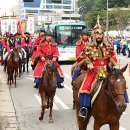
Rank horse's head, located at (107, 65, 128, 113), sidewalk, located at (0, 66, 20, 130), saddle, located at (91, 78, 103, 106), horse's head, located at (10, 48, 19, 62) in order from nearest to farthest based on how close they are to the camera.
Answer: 1. horse's head, located at (107, 65, 128, 113)
2. saddle, located at (91, 78, 103, 106)
3. sidewalk, located at (0, 66, 20, 130)
4. horse's head, located at (10, 48, 19, 62)

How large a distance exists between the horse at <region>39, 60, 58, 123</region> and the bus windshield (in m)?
17.1

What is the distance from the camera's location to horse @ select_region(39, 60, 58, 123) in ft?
31.6

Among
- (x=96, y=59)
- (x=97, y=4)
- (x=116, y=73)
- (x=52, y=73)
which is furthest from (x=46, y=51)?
(x=97, y=4)

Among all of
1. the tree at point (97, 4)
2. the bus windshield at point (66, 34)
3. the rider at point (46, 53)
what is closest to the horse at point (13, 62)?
the rider at point (46, 53)

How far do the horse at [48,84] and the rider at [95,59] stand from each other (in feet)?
8.12

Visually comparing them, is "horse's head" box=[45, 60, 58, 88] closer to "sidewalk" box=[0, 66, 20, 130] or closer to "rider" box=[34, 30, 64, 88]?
"rider" box=[34, 30, 64, 88]

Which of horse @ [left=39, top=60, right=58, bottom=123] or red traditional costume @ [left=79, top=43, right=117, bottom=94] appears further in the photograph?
horse @ [left=39, top=60, right=58, bottom=123]

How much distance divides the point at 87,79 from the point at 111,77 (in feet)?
3.85

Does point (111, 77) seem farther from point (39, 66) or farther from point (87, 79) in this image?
point (39, 66)

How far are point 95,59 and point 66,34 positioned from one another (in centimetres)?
2067

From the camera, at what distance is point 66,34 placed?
27.7 metres

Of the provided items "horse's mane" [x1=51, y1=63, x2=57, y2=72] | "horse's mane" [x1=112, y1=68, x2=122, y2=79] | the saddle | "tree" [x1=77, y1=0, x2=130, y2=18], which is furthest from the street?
"tree" [x1=77, y1=0, x2=130, y2=18]

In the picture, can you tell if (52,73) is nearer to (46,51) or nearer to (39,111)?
(46,51)

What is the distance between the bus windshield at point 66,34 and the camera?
90.4ft
